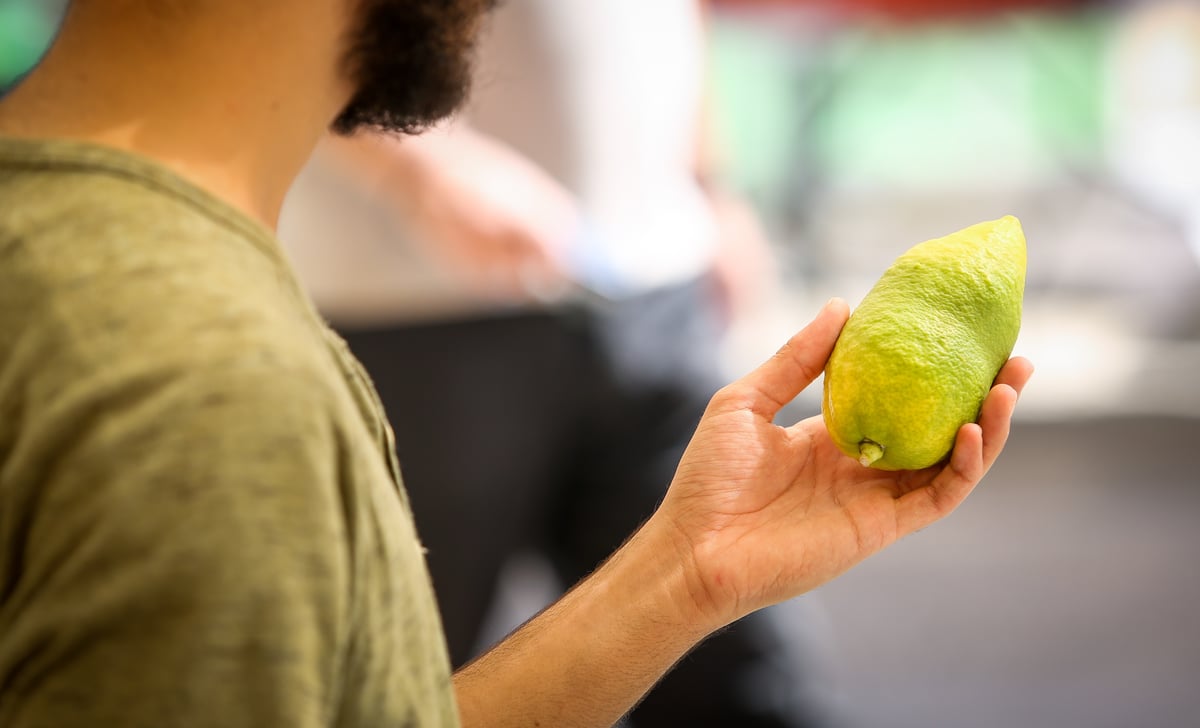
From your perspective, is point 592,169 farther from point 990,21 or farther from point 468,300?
point 990,21

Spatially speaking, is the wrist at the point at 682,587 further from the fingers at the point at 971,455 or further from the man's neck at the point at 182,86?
the man's neck at the point at 182,86

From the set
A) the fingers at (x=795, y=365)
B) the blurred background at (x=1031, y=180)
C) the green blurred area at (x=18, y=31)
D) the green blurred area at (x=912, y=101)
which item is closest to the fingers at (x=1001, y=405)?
the fingers at (x=795, y=365)

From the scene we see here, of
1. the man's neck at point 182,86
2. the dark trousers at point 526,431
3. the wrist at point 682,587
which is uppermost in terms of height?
the man's neck at point 182,86

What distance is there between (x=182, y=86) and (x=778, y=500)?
49 centimetres

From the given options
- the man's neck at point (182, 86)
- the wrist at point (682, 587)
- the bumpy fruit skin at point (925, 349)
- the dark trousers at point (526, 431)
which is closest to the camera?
the man's neck at point (182, 86)

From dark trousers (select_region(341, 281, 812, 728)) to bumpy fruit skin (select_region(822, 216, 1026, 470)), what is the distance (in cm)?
83

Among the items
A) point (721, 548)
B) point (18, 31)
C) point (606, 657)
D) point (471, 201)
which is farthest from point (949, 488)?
point (18, 31)

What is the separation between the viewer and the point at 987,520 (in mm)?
3477

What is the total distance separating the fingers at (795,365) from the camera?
0.85 metres

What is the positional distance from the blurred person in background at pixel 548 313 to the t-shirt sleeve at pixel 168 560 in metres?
1.01

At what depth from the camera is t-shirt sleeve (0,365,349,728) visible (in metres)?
0.50

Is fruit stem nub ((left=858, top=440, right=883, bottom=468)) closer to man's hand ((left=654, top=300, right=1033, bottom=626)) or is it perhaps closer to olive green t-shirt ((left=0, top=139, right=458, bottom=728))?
man's hand ((left=654, top=300, right=1033, bottom=626))

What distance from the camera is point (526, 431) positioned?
5.36 feet

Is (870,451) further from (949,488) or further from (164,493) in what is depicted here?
(164,493)
